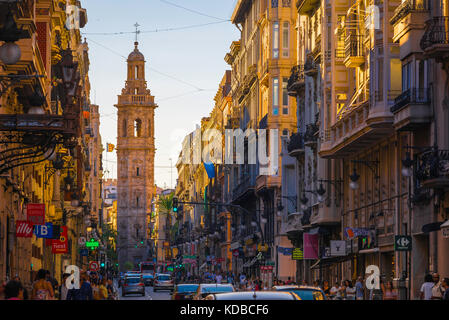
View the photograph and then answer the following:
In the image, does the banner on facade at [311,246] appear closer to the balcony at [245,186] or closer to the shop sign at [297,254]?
the shop sign at [297,254]

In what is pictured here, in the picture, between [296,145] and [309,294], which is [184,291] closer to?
[309,294]

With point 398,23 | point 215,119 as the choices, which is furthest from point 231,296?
point 215,119

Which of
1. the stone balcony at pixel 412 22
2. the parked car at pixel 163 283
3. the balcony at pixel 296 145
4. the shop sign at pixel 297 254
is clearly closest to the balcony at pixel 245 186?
the parked car at pixel 163 283

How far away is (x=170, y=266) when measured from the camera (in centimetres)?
16262

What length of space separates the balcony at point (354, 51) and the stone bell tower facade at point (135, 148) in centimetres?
14852

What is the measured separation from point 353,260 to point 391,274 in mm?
5614

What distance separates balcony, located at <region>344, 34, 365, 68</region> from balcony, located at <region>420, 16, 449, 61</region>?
12273mm

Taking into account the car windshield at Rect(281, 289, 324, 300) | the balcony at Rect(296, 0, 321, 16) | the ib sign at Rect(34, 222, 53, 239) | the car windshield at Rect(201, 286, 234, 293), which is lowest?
the car windshield at Rect(201, 286, 234, 293)

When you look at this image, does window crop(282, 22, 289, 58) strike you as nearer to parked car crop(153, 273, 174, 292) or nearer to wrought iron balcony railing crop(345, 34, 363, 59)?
wrought iron balcony railing crop(345, 34, 363, 59)

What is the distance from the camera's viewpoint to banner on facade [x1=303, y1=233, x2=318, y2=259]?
5150cm

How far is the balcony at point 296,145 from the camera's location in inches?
2174

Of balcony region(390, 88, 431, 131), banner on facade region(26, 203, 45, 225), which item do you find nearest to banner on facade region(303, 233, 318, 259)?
banner on facade region(26, 203, 45, 225)

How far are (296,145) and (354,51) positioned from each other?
13.0m
